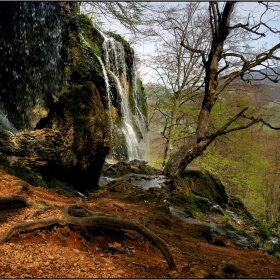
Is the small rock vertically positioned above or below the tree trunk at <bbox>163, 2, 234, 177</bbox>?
below

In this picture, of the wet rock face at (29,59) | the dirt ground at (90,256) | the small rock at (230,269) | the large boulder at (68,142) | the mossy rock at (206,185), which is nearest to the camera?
the dirt ground at (90,256)

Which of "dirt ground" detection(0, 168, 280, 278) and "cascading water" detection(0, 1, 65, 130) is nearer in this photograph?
"dirt ground" detection(0, 168, 280, 278)

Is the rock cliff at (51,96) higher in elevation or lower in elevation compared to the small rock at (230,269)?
higher

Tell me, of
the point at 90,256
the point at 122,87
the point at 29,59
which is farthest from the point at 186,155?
the point at 122,87

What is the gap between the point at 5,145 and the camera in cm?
489

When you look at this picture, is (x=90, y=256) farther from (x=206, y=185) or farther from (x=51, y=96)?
(x=206, y=185)

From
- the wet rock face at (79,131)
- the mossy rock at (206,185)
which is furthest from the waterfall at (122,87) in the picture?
the wet rock face at (79,131)

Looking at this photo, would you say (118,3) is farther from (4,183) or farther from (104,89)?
(104,89)

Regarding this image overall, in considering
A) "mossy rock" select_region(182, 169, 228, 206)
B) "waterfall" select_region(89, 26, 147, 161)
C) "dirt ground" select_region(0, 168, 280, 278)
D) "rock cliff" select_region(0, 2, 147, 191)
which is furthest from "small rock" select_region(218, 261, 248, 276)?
"waterfall" select_region(89, 26, 147, 161)

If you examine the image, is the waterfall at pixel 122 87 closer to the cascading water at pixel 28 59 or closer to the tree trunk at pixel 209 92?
the cascading water at pixel 28 59

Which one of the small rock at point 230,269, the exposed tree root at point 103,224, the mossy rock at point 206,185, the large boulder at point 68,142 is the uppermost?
the large boulder at point 68,142

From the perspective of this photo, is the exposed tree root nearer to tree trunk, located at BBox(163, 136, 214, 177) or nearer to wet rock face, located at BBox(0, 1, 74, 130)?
tree trunk, located at BBox(163, 136, 214, 177)

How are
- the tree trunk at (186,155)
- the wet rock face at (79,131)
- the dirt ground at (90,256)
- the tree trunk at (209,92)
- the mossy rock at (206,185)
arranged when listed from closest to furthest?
the dirt ground at (90,256)
the wet rock face at (79,131)
the tree trunk at (209,92)
the tree trunk at (186,155)
the mossy rock at (206,185)

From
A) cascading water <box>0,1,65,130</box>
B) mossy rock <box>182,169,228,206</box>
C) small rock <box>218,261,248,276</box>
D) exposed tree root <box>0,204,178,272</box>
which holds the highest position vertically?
cascading water <box>0,1,65,130</box>
